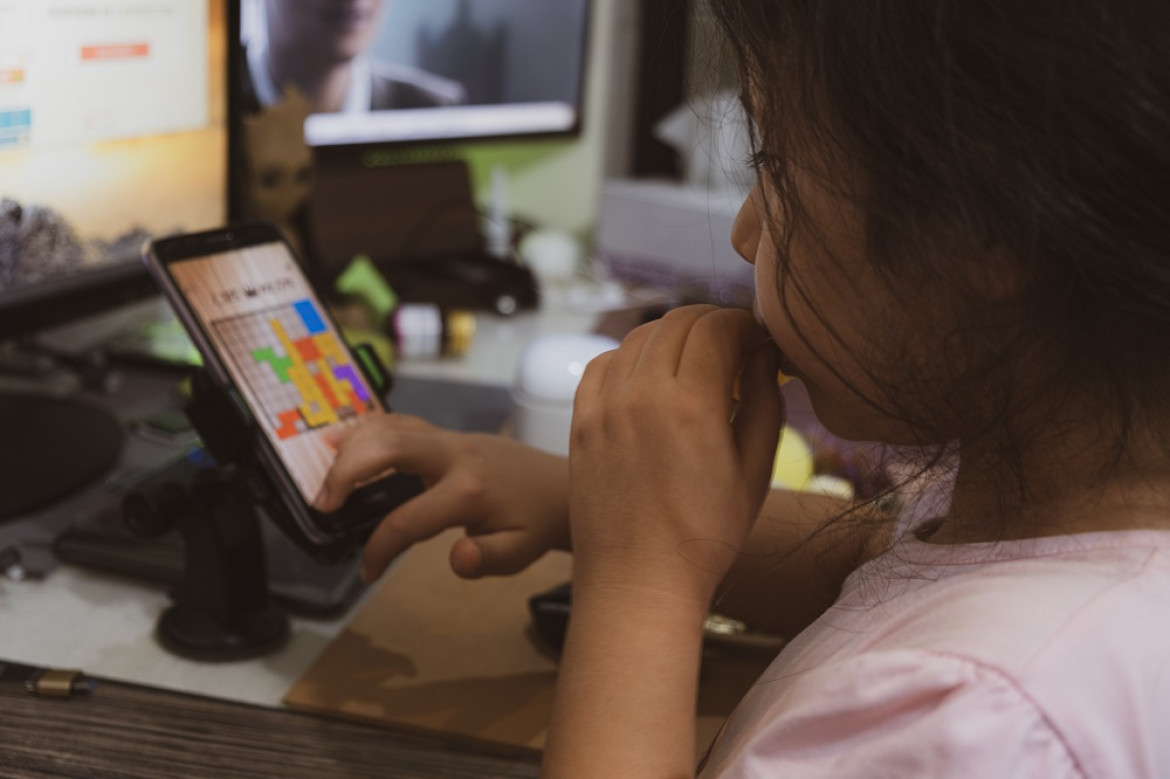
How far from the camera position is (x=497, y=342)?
3.91 ft

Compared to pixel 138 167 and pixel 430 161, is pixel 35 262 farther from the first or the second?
pixel 430 161

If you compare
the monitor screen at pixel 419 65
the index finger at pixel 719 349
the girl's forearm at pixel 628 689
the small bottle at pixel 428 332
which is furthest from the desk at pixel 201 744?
the monitor screen at pixel 419 65

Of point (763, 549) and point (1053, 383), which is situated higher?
point (1053, 383)

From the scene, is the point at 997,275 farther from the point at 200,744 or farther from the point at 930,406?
the point at 200,744

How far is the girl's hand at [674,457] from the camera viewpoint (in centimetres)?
50

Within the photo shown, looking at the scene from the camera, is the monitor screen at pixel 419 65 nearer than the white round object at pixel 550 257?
Yes

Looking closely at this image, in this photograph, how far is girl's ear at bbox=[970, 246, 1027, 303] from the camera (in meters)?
0.41

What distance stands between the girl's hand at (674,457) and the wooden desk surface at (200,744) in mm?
128

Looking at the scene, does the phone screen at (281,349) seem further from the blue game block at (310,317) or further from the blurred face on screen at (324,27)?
the blurred face on screen at (324,27)

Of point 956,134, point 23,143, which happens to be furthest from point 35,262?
point 956,134

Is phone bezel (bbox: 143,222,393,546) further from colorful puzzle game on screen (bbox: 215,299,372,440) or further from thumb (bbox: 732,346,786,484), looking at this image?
thumb (bbox: 732,346,786,484)

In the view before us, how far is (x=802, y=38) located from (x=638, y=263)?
3.48 ft

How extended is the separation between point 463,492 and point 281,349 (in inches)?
5.6

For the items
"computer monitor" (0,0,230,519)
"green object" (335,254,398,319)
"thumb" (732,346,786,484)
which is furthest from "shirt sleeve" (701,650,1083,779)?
"green object" (335,254,398,319)
